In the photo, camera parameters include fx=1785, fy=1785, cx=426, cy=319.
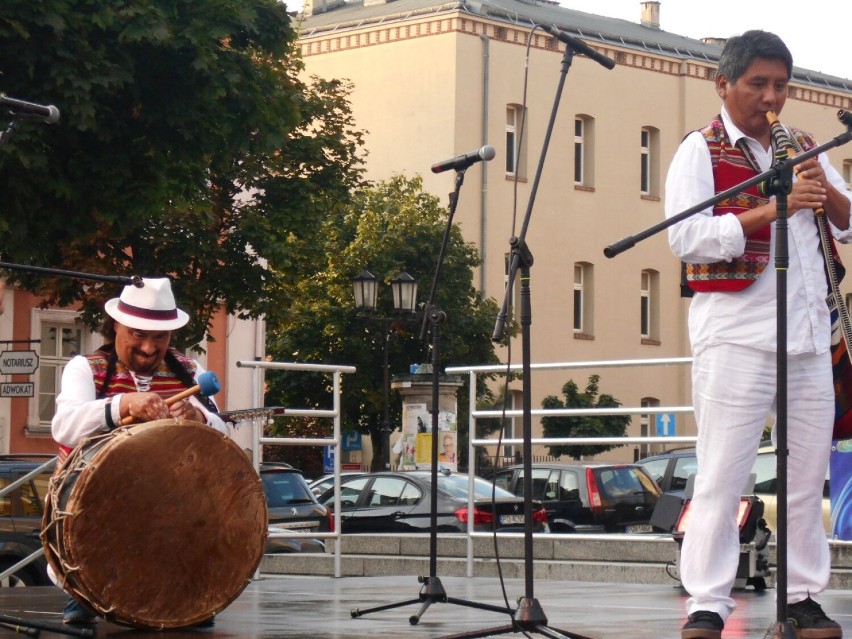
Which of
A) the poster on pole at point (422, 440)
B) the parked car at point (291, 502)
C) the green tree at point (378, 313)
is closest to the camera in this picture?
the parked car at point (291, 502)

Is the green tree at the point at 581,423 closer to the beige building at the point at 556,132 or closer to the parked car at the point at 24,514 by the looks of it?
the beige building at the point at 556,132

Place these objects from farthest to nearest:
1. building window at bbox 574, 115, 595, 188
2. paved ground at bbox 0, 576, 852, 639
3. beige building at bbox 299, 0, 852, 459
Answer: building window at bbox 574, 115, 595, 188, beige building at bbox 299, 0, 852, 459, paved ground at bbox 0, 576, 852, 639

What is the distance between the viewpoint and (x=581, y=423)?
40031mm

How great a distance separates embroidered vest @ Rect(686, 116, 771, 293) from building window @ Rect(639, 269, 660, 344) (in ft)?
174

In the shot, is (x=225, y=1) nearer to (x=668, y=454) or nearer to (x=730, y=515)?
(x=668, y=454)

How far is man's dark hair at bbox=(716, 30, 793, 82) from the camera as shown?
6328mm

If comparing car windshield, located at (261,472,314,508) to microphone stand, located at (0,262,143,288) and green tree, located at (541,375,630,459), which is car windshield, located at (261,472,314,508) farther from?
microphone stand, located at (0,262,143,288)

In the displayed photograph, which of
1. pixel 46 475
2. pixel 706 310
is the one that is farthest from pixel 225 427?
pixel 46 475

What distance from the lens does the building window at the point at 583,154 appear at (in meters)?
57.0

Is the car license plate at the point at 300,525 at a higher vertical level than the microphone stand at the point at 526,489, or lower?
lower

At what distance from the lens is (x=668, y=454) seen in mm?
26062

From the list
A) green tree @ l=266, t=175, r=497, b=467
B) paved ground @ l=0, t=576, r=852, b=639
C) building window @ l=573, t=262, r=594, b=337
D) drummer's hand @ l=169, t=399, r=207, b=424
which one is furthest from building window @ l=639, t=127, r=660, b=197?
drummer's hand @ l=169, t=399, r=207, b=424

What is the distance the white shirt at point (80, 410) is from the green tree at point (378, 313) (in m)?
35.9

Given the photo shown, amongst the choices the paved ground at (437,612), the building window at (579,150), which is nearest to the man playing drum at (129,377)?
the paved ground at (437,612)
